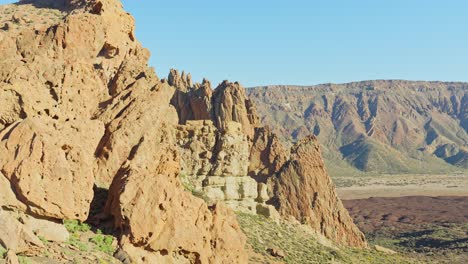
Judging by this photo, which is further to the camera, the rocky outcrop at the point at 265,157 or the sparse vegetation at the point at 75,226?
the rocky outcrop at the point at 265,157

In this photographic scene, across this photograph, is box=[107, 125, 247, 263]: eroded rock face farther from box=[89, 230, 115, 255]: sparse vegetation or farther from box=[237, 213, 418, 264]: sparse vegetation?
box=[237, 213, 418, 264]: sparse vegetation

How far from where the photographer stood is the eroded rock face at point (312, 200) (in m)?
55.1

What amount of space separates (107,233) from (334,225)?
39.4 metres

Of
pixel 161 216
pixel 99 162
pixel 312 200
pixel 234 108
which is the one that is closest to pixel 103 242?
pixel 161 216

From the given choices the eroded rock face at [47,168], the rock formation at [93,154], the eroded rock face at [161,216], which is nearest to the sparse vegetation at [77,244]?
the rock formation at [93,154]

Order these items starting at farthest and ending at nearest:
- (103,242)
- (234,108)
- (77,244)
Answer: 1. (234,108)
2. (103,242)
3. (77,244)

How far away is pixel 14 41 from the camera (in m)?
30.3

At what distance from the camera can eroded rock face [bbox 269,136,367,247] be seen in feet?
181

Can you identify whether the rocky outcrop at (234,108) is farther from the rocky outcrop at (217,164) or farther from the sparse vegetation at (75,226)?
the sparse vegetation at (75,226)

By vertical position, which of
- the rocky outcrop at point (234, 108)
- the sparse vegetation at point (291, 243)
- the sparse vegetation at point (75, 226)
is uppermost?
the rocky outcrop at point (234, 108)

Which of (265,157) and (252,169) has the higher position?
(265,157)

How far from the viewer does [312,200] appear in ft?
186

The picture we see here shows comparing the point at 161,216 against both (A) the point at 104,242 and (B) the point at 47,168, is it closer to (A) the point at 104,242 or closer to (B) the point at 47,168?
(A) the point at 104,242

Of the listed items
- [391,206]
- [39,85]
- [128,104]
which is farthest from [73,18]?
[391,206]
